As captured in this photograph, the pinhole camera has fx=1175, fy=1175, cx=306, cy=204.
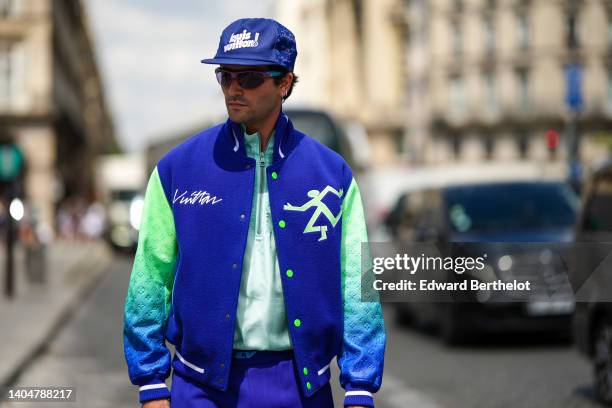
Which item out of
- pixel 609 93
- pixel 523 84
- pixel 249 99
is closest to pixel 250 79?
pixel 249 99

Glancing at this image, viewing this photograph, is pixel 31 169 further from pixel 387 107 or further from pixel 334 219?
pixel 334 219

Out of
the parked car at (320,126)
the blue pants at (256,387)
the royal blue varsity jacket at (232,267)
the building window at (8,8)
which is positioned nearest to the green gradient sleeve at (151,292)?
the royal blue varsity jacket at (232,267)

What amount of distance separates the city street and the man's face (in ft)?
17.9

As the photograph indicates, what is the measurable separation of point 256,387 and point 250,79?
0.83 meters

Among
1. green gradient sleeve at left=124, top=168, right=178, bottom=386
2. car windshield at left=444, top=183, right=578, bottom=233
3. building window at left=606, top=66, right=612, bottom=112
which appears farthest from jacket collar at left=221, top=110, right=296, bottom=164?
building window at left=606, top=66, right=612, bottom=112

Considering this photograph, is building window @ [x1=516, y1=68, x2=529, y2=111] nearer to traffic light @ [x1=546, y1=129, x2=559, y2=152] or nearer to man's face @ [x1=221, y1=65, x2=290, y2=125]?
traffic light @ [x1=546, y1=129, x2=559, y2=152]

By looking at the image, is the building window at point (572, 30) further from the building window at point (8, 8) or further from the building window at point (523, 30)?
the building window at point (8, 8)

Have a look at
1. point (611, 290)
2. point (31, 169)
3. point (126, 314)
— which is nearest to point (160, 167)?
point (126, 314)

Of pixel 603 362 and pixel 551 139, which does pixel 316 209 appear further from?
pixel 551 139

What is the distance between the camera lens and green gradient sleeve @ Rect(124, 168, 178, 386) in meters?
3.16

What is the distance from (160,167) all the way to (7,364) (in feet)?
25.4

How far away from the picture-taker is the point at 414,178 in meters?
43.7

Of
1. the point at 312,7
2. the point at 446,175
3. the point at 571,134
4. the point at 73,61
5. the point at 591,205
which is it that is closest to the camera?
the point at 591,205

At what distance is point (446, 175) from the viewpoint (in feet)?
152
